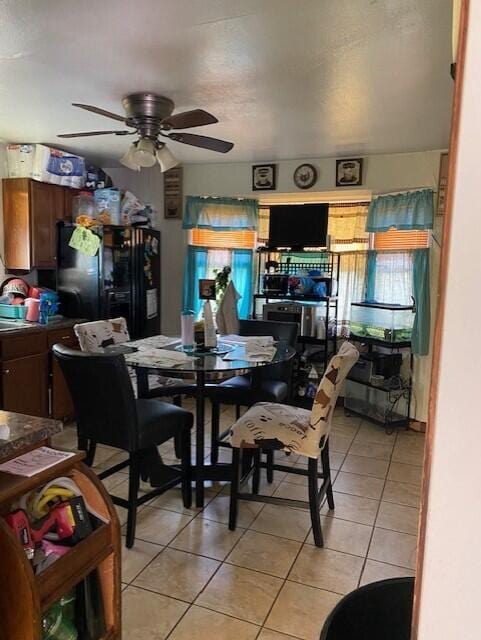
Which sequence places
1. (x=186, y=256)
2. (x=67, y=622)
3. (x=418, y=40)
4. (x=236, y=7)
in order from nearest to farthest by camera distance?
(x=67, y=622), (x=236, y=7), (x=418, y=40), (x=186, y=256)

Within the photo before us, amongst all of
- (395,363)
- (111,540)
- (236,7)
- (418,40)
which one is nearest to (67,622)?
(111,540)

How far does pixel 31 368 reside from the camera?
138 inches

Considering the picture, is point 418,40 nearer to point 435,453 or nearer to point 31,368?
point 435,453

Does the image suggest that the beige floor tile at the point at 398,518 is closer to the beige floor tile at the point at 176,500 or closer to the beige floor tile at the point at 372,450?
the beige floor tile at the point at 372,450

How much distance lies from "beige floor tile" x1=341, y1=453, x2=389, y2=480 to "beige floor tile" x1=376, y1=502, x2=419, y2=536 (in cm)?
40

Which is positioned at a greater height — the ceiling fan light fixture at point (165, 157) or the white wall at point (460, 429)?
the ceiling fan light fixture at point (165, 157)

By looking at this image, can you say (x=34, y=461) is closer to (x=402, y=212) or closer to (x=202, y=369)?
(x=202, y=369)

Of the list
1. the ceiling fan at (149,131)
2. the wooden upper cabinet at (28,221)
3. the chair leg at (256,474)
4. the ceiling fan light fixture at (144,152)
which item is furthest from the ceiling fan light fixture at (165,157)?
the chair leg at (256,474)

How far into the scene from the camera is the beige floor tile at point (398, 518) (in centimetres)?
251

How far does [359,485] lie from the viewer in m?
3.00

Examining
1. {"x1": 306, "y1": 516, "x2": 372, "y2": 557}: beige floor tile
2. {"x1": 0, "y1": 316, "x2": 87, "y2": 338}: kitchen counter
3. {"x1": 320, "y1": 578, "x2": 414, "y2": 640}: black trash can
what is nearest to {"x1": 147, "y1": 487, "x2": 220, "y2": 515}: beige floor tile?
{"x1": 306, "y1": 516, "x2": 372, "y2": 557}: beige floor tile

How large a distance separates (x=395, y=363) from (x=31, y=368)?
A: 2.97 metres

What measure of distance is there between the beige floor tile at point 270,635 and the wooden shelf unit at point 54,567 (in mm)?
588

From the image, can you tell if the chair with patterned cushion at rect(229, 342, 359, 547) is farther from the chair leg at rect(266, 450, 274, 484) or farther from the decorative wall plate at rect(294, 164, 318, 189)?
the decorative wall plate at rect(294, 164, 318, 189)
